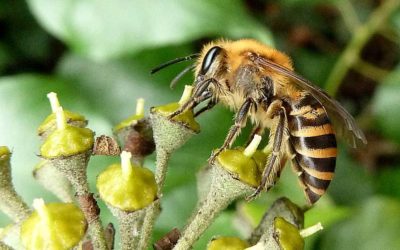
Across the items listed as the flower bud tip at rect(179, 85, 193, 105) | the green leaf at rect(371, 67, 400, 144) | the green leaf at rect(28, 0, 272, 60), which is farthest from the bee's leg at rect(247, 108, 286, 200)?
the green leaf at rect(371, 67, 400, 144)

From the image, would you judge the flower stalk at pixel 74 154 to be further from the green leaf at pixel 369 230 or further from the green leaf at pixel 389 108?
the green leaf at pixel 389 108

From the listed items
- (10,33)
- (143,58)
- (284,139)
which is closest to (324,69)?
(143,58)

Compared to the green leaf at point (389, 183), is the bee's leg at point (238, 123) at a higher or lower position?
higher

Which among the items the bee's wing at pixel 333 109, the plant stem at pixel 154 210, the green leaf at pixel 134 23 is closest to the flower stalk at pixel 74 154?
the plant stem at pixel 154 210

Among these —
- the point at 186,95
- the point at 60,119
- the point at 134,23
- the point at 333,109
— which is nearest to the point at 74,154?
the point at 60,119

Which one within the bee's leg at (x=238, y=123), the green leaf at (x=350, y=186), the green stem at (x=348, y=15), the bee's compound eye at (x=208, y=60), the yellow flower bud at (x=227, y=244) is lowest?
the green leaf at (x=350, y=186)

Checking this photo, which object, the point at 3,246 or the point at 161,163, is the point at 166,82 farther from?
the point at 3,246

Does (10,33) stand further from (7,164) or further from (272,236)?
(272,236)

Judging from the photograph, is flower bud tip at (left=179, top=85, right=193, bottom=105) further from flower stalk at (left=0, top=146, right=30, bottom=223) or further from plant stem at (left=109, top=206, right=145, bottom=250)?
flower stalk at (left=0, top=146, right=30, bottom=223)
